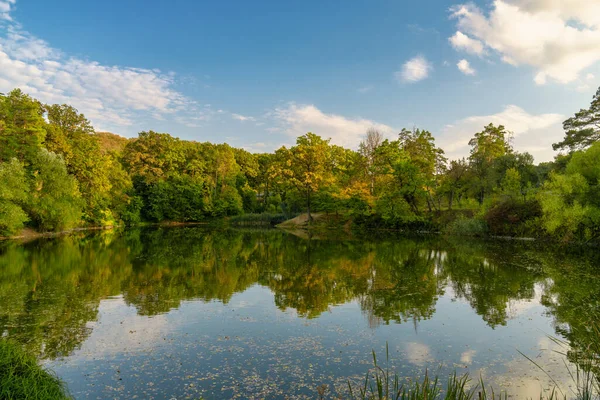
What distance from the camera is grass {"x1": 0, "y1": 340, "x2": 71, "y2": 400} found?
17.9 ft

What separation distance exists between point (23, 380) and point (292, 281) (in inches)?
431

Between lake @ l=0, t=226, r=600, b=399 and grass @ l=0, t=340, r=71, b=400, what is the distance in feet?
1.71

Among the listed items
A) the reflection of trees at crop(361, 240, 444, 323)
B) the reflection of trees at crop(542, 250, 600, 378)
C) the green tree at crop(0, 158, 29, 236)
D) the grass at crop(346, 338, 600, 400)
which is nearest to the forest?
the green tree at crop(0, 158, 29, 236)

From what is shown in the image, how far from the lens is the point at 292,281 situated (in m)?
16.0

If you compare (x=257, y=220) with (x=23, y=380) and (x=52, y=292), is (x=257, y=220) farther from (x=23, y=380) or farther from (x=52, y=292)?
(x=23, y=380)

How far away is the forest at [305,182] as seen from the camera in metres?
28.8

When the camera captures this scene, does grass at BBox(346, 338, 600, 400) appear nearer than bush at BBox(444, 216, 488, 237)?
Yes

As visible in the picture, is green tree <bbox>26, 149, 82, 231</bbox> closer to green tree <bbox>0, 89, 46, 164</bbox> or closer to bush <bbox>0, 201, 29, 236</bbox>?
green tree <bbox>0, 89, 46, 164</bbox>

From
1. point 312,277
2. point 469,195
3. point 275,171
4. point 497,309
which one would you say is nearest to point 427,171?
point 469,195

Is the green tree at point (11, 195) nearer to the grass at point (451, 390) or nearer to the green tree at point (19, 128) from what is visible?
the green tree at point (19, 128)

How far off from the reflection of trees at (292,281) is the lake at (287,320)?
0.07 m

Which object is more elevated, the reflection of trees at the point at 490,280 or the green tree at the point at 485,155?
the green tree at the point at 485,155

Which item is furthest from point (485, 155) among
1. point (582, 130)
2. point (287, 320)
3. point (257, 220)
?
point (287, 320)

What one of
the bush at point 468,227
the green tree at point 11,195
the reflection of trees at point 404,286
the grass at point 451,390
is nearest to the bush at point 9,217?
the green tree at point 11,195
